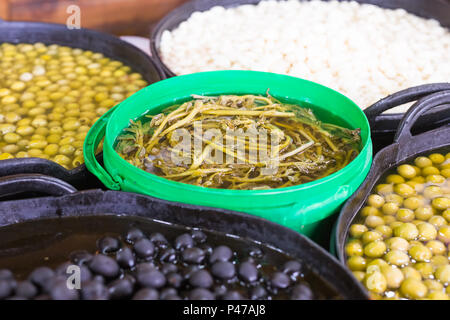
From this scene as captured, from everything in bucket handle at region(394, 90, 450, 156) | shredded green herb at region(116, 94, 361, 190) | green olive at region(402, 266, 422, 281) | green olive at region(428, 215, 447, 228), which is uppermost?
bucket handle at region(394, 90, 450, 156)

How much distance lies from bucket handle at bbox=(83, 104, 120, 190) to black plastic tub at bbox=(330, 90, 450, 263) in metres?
0.81

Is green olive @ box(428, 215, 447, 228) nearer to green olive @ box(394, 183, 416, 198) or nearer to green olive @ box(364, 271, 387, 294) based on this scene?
green olive @ box(394, 183, 416, 198)

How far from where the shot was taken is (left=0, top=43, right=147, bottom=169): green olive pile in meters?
2.25

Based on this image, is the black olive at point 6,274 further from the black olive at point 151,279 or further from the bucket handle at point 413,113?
the bucket handle at point 413,113

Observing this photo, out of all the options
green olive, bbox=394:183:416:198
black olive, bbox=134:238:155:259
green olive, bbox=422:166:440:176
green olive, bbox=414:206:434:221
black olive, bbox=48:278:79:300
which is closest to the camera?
black olive, bbox=48:278:79:300

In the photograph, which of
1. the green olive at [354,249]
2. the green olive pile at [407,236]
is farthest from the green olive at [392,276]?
the green olive at [354,249]

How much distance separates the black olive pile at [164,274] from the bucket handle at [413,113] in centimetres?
84

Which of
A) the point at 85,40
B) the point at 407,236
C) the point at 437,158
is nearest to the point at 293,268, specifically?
the point at 407,236

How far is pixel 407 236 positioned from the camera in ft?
5.49

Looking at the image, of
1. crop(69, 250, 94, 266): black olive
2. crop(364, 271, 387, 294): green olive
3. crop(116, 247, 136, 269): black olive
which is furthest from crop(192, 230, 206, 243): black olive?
crop(364, 271, 387, 294): green olive

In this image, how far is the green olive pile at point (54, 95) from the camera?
7.38ft

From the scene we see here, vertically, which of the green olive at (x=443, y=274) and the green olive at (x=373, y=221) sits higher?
the green olive at (x=443, y=274)

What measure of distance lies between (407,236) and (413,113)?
0.53 metres

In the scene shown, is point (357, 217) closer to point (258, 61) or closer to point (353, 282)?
point (353, 282)
